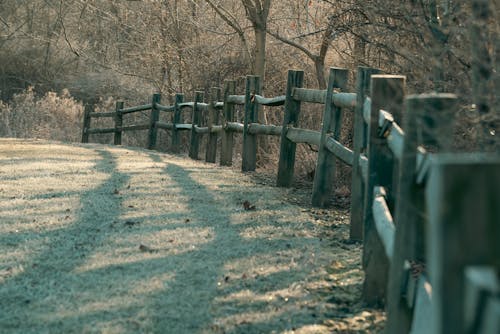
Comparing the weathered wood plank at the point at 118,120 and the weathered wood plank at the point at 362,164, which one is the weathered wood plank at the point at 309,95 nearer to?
the weathered wood plank at the point at 362,164

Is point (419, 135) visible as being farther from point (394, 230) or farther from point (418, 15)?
point (418, 15)

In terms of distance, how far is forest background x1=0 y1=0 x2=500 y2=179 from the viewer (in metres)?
5.62

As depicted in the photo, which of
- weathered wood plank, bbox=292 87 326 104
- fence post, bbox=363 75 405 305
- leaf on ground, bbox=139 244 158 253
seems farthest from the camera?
weathered wood plank, bbox=292 87 326 104

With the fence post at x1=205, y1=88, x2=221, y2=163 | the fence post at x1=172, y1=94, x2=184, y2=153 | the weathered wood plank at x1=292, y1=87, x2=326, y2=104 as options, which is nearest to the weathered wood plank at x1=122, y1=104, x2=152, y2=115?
the fence post at x1=172, y1=94, x2=184, y2=153

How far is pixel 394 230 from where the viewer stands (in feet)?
14.1

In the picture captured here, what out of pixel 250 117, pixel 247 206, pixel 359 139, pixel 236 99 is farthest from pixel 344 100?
pixel 236 99

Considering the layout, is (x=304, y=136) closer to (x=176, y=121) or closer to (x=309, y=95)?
(x=309, y=95)

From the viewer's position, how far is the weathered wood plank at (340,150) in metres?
7.65

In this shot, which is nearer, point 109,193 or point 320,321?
point 320,321

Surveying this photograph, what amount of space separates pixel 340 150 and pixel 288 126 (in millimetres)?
2836

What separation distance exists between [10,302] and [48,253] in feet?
4.11

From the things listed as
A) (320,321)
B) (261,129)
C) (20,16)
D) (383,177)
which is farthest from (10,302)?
(20,16)

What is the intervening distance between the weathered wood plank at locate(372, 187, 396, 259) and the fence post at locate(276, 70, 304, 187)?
5.68 metres

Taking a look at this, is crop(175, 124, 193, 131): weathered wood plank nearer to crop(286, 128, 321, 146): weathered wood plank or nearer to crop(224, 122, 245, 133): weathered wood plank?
crop(224, 122, 245, 133): weathered wood plank
